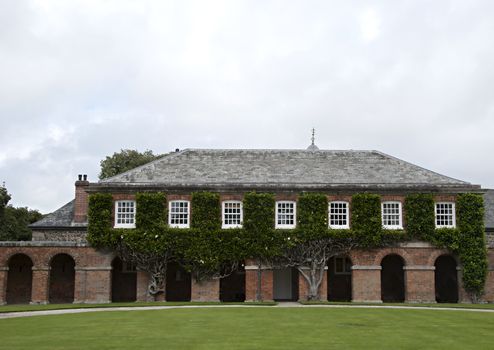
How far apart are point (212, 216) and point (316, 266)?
20.6 ft

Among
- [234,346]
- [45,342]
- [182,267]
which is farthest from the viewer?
[182,267]

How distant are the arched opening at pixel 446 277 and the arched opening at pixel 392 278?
2.31 metres

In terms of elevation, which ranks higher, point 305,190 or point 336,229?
point 305,190

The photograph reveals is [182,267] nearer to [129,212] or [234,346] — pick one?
[129,212]

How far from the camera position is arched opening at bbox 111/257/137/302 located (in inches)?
1455

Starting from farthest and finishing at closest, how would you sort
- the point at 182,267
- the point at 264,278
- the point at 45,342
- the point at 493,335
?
the point at 182,267, the point at 264,278, the point at 493,335, the point at 45,342

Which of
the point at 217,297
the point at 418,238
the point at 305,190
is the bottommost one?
the point at 217,297

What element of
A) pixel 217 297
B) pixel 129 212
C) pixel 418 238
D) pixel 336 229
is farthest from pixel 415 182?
pixel 129 212

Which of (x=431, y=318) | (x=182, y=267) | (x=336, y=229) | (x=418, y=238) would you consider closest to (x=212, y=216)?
(x=182, y=267)

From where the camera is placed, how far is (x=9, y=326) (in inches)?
781

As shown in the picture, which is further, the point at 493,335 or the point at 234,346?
the point at 493,335

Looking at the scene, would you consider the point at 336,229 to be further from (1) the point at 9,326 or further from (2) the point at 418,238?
(1) the point at 9,326

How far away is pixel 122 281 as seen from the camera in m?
37.1

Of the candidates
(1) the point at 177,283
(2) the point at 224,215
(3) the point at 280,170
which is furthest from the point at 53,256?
(3) the point at 280,170
